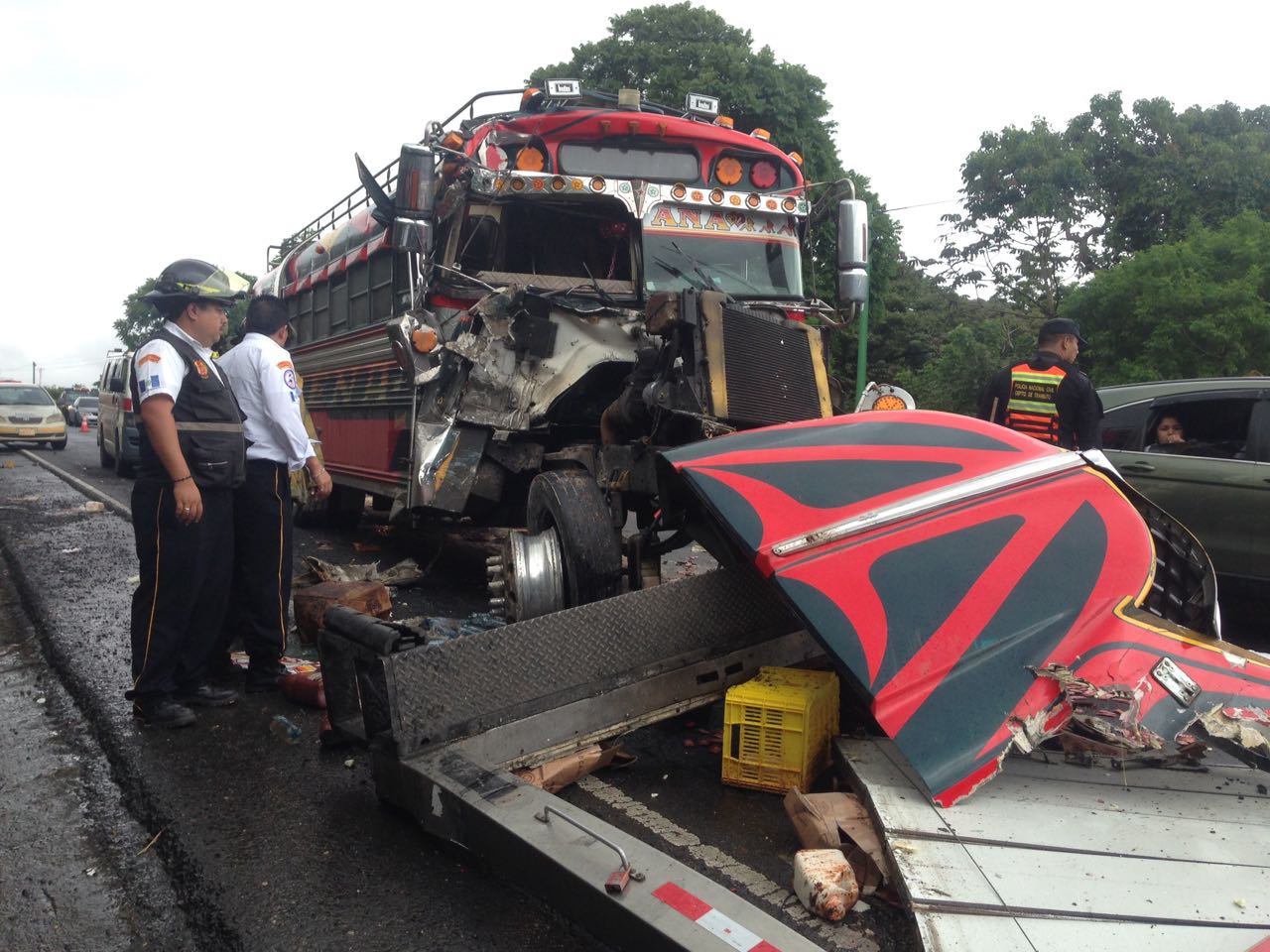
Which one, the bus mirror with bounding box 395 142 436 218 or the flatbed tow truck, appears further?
the bus mirror with bounding box 395 142 436 218

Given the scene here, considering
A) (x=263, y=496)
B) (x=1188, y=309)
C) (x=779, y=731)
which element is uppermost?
(x=1188, y=309)

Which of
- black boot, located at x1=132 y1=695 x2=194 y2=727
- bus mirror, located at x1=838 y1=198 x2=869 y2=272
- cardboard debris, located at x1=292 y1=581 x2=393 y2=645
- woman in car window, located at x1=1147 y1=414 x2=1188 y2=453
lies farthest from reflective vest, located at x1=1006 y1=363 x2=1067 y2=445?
black boot, located at x1=132 y1=695 x2=194 y2=727

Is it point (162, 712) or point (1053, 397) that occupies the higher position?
point (1053, 397)

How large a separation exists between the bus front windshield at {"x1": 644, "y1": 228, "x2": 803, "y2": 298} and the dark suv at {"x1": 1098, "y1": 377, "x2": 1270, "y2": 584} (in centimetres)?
231

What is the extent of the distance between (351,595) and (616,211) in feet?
9.44

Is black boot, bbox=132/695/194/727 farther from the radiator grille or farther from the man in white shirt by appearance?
the radiator grille

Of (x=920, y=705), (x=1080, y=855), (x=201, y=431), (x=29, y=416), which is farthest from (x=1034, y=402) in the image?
(x=29, y=416)

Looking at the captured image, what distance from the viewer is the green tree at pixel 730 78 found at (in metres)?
25.1

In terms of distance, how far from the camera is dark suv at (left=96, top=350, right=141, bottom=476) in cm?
1703

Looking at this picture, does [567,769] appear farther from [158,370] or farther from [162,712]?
[158,370]

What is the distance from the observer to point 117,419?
17.9 m

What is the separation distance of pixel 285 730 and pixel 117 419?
614 inches

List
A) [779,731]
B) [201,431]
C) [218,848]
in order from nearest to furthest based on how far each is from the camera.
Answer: [218,848], [779,731], [201,431]

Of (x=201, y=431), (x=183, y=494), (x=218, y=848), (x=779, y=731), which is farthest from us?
(x=201, y=431)
